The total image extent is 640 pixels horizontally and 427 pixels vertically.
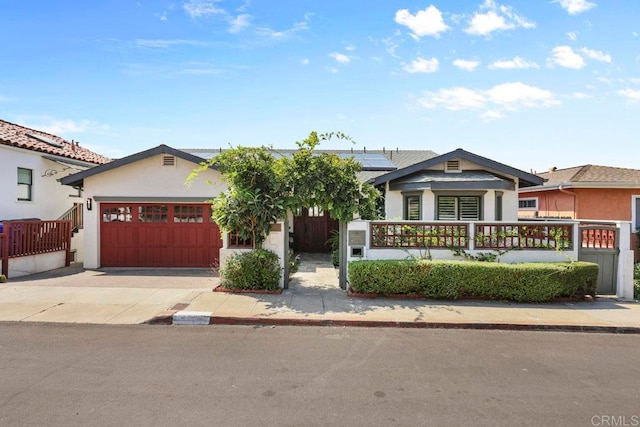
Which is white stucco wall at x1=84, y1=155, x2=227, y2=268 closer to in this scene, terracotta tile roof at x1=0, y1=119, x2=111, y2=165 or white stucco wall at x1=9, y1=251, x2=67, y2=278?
white stucco wall at x1=9, y1=251, x2=67, y2=278

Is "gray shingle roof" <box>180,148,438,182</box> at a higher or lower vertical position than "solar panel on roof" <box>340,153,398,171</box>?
higher

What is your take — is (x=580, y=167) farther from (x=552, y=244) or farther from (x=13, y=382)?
(x=13, y=382)

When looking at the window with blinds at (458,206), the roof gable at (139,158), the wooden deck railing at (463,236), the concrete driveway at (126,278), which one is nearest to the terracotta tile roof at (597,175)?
the window with blinds at (458,206)

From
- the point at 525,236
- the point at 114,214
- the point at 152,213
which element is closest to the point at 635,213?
the point at 525,236

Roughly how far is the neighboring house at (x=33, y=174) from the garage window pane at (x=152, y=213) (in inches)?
138

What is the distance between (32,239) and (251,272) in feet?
26.2

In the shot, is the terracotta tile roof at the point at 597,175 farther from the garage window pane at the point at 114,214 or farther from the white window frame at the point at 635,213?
the garage window pane at the point at 114,214

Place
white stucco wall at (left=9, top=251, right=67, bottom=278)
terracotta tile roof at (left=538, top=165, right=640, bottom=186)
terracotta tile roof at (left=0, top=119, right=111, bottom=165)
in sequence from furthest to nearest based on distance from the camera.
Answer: terracotta tile roof at (left=538, top=165, right=640, bottom=186)
terracotta tile roof at (left=0, top=119, right=111, bottom=165)
white stucco wall at (left=9, top=251, right=67, bottom=278)

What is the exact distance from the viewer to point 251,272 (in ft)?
29.1

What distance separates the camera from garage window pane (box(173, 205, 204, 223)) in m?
12.2

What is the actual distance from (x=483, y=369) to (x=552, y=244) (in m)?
5.77

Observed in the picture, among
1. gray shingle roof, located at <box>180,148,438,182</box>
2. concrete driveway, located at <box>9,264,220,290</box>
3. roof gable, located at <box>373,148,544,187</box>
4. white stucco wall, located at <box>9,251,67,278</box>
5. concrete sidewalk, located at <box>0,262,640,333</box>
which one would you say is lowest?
concrete sidewalk, located at <box>0,262,640,333</box>

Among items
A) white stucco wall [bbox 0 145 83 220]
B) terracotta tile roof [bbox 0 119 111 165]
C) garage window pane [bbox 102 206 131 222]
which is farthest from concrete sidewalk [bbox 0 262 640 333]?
terracotta tile roof [bbox 0 119 111 165]

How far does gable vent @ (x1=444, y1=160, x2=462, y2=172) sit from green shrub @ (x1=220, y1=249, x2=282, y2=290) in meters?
6.89
